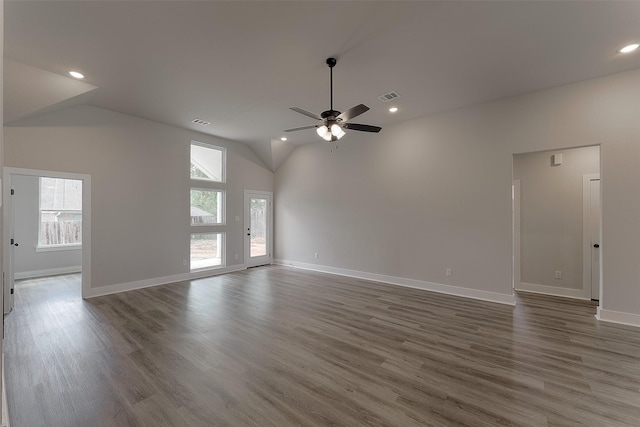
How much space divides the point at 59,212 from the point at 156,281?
3357mm

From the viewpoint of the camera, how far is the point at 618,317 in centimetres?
376

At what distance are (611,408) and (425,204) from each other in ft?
11.9

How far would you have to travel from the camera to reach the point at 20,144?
4199 mm

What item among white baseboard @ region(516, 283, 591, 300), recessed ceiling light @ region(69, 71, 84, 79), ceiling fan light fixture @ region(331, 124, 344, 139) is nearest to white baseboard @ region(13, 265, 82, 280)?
recessed ceiling light @ region(69, 71, 84, 79)

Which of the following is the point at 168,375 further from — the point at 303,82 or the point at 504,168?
the point at 504,168

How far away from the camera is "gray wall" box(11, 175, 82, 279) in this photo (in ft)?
19.7

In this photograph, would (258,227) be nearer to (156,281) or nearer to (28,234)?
(156,281)

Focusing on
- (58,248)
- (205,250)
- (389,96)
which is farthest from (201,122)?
(58,248)

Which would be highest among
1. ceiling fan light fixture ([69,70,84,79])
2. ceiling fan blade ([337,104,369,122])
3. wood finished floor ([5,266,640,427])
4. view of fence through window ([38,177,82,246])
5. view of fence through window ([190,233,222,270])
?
ceiling fan light fixture ([69,70,84,79])

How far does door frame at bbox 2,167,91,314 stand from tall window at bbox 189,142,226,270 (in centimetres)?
186

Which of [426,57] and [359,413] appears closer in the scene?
[359,413]

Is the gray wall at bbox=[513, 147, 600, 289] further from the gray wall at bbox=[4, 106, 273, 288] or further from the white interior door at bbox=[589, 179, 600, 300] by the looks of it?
the gray wall at bbox=[4, 106, 273, 288]

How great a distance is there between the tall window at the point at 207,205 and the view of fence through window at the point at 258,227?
36.8 inches

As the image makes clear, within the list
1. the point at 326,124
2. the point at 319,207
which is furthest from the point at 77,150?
the point at 319,207
